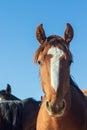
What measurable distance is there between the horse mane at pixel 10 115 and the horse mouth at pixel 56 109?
2.90 m

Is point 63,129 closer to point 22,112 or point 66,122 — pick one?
point 66,122

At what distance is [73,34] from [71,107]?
1.21 m

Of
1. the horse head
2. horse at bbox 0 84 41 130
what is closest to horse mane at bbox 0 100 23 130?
horse at bbox 0 84 41 130

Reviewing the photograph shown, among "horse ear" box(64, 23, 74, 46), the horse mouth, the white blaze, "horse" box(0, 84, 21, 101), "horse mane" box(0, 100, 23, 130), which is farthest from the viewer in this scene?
"horse" box(0, 84, 21, 101)

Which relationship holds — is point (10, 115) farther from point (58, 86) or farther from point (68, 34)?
point (58, 86)

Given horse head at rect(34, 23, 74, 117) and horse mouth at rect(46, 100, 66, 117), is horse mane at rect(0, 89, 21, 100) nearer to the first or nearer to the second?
horse head at rect(34, 23, 74, 117)

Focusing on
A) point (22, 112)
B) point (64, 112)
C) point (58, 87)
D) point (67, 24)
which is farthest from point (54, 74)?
point (22, 112)

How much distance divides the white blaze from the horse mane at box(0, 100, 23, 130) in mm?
2877

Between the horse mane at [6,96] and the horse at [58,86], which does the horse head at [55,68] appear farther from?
the horse mane at [6,96]

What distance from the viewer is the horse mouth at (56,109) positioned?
6293mm

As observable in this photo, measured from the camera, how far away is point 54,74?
6.48 meters

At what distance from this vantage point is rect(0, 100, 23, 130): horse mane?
918 cm

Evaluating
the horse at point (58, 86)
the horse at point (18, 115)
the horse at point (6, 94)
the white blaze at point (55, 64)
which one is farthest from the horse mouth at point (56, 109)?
the horse at point (6, 94)

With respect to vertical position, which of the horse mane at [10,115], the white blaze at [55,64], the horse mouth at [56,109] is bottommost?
the horse mouth at [56,109]
